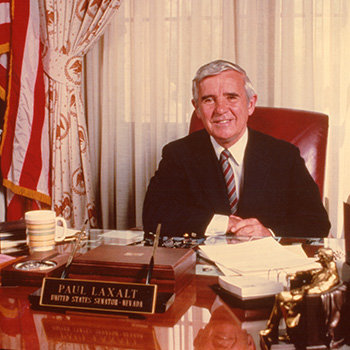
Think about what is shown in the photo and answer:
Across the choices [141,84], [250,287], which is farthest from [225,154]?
[250,287]

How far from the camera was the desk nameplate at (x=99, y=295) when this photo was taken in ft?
3.19

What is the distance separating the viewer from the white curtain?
286cm

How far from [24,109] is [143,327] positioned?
224 centimetres

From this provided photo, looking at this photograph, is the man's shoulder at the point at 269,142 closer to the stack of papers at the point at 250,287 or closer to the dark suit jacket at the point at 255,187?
the dark suit jacket at the point at 255,187

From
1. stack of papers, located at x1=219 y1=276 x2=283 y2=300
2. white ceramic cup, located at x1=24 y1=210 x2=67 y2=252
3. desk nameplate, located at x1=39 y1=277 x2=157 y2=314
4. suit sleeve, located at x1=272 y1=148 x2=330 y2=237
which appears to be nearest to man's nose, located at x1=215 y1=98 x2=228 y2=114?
suit sleeve, located at x1=272 y1=148 x2=330 y2=237

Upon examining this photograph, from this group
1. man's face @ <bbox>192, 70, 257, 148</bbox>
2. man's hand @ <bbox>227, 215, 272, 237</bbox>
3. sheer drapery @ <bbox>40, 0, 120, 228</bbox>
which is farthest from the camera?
sheer drapery @ <bbox>40, 0, 120, 228</bbox>

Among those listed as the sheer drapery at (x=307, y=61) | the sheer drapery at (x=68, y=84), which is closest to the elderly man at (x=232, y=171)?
the sheer drapery at (x=307, y=61)

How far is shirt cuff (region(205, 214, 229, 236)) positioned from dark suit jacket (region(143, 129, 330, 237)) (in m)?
0.26

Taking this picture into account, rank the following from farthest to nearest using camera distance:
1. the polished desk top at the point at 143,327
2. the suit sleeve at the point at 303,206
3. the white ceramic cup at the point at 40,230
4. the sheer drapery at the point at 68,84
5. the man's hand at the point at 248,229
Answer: the sheer drapery at the point at 68,84
the suit sleeve at the point at 303,206
the man's hand at the point at 248,229
the white ceramic cup at the point at 40,230
the polished desk top at the point at 143,327

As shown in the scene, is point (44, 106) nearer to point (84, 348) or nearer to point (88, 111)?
point (88, 111)

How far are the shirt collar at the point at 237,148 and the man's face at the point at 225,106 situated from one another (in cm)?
2

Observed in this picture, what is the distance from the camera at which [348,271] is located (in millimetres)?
1059

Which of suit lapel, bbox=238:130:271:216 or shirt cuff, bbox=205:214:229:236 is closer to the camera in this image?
shirt cuff, bbox=205:214:229:236

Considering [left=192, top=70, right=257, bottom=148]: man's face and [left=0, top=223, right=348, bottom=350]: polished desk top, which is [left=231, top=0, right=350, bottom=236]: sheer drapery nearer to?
[left=192, top=70, right=257, bottom=148]: man's face
